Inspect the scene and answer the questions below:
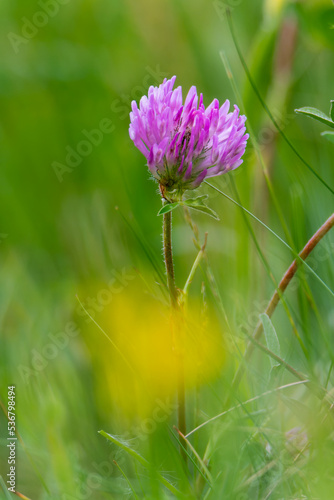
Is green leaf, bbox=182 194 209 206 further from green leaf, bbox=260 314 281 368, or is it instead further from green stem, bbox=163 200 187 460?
green leaf, bbox=260 314 281 368

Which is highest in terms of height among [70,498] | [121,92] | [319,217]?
[121,92]

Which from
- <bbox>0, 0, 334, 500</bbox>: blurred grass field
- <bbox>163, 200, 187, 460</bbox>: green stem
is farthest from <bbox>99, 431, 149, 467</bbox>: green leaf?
<bbox>163, 200, 187, 460</bbox>: green stem

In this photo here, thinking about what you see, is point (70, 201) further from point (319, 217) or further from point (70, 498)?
point (70, 498)

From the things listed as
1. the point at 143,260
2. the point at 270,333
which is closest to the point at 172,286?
the point at 270,333

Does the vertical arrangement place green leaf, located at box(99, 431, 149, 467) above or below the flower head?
below

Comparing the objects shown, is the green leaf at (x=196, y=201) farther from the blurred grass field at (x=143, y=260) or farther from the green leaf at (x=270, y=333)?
the green leaf at (x=270, y=333)

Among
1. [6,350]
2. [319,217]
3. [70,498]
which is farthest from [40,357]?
[319,217]

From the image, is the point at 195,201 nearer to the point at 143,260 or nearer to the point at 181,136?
the point at 181,136
